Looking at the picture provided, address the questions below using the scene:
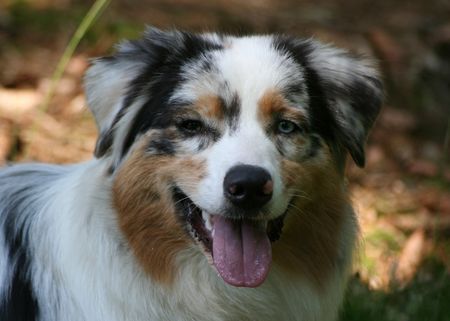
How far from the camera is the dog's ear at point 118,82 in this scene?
4387mm

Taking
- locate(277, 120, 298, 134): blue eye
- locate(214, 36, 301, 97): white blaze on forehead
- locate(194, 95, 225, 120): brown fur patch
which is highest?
locate(214, 36, 301, 97): white blaze on forehead

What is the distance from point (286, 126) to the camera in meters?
4.25

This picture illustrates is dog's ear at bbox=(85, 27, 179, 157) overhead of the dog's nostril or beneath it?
overhead

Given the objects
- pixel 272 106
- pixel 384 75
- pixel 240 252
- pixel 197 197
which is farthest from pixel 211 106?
pixel 384 75

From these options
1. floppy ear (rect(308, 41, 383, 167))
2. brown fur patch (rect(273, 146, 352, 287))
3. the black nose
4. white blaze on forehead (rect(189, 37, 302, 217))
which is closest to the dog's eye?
white blaze on forehead (rect(189, 37, 302, 217))

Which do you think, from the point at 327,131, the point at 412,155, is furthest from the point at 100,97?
the point at 412,155

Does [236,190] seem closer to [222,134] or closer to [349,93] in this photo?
[222,134]

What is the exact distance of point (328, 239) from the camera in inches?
177

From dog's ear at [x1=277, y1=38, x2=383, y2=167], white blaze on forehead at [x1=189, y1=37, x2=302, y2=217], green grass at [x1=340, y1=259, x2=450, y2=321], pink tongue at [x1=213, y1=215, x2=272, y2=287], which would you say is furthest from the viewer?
green grass at [x1=340, y1=259, x2=450, y2=321]

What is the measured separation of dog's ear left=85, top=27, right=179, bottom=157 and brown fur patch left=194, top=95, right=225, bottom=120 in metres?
0.34

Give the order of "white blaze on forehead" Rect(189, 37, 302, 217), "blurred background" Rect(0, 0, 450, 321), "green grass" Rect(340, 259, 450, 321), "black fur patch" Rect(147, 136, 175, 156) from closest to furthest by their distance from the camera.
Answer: "white blaze on forehead" Rect(189, 37, 302, 217) → "black fur patch" Rect(147, 136, 175, 156) → "green grass" Rect(340, 259, 450, 321) → "blurred background" Rect(0, 0, 450, 321)

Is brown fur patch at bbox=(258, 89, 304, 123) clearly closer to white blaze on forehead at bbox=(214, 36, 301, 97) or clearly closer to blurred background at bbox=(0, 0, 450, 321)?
white blaze on forehead at bbox=(214, 36, 301, 97)

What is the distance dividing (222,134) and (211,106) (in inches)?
5.6

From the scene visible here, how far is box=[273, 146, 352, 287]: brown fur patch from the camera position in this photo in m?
4.32
